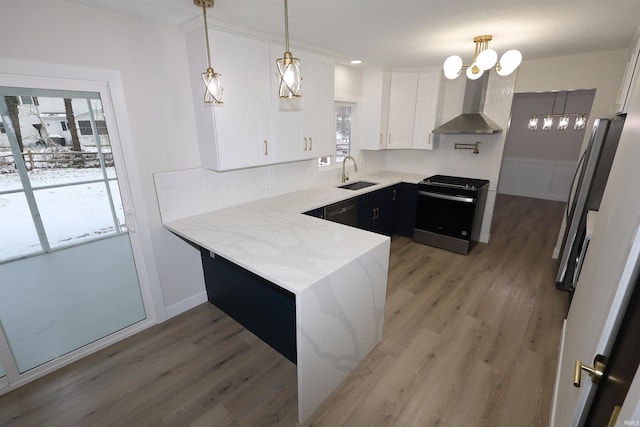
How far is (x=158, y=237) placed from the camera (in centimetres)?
238

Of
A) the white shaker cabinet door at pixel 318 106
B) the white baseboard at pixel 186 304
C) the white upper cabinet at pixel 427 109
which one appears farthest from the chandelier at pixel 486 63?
the white baseboard at pixel 186 304

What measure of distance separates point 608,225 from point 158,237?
2.90 meters

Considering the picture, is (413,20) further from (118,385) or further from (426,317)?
(118,385)

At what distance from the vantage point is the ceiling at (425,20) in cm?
179

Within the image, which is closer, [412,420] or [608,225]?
[608,225]

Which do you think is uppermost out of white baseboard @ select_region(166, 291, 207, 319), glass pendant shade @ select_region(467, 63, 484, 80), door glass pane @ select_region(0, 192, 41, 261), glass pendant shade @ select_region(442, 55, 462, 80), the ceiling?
the ceiling

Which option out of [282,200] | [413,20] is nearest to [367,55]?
[413,20]

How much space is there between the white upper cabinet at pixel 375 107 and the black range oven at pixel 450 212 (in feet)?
2.95

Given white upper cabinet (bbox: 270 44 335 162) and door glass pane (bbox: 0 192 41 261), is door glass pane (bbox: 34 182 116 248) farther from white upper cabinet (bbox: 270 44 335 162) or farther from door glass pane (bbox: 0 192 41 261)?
white upper cabinet (bbox: 270 44 335 162)

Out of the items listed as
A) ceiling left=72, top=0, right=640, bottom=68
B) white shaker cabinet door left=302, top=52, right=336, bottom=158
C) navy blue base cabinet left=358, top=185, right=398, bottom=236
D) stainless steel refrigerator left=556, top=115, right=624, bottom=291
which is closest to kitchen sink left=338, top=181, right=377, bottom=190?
navy blue base cabinet left=358, top=185, right=398, bottom=236

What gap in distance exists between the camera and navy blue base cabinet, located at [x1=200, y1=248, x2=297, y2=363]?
1993mm

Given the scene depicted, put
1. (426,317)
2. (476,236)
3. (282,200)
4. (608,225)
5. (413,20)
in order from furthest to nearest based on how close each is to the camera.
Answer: (476,236)
(282,200)
(426,317)
(413,20)
(608,225)

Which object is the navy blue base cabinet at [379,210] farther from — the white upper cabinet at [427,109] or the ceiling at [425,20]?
the ceiling at [425,20]

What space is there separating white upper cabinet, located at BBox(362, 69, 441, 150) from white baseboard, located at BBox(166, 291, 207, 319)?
2.92m
